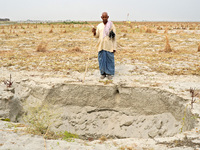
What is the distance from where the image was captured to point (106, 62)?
5773 mm

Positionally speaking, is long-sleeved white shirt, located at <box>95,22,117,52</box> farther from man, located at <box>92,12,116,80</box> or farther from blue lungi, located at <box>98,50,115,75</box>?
blue lungi, located at <box>98,50,115,75</box>

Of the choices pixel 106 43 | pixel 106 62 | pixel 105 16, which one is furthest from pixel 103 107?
pixel 105 16

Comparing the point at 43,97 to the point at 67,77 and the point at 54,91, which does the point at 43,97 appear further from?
the point at 67,77

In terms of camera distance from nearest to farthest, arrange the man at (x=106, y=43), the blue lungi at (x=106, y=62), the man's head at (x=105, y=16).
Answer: the man's head at (x=105, y=16) → the man at (x=106, y=43) → the blue lungi at (x=106, y=62)

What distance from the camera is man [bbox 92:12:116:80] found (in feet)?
18.1

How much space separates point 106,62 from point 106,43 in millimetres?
498

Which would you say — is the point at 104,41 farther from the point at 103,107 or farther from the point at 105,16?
the point at 103,107

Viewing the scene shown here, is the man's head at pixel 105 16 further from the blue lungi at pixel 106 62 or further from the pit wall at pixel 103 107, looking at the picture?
the pit wall at pixel 103 107

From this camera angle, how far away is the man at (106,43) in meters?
5.52

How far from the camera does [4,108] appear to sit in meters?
4.89

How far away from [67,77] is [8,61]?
9.30 feet

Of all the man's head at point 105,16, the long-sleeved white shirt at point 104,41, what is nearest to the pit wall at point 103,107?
the long-sleeved white shirt at point 104,41

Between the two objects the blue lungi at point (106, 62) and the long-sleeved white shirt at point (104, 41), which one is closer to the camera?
the long-sleeved white shirt at point (104, 41)

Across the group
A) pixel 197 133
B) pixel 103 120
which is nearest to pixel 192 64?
pixel 103 120
